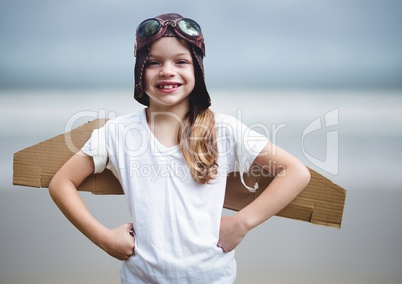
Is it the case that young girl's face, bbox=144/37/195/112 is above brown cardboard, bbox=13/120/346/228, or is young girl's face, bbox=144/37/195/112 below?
above

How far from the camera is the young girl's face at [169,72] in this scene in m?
1.01

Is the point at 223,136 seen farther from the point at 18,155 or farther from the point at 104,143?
the point at 18,155

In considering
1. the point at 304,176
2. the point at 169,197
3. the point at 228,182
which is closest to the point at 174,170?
the point at 169,197

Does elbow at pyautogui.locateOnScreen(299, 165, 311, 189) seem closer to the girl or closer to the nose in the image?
the girl

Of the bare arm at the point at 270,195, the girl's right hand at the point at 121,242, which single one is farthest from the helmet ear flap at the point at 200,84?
the girl's right hand at the point at 121,242

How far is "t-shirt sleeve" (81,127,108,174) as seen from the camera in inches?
41.9

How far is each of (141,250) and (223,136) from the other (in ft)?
0.91

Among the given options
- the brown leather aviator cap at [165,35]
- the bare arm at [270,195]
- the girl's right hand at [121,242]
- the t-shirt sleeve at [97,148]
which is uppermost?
the brown leather aviator cap at [165,35]

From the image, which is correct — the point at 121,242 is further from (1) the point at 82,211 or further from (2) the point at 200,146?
(2) the point at 200,146

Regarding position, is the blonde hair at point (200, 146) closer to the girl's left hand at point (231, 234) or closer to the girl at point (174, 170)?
the girl at point (174, 170)

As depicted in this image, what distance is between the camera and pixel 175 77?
1.02m

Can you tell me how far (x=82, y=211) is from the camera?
1.08 m

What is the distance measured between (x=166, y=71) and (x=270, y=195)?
324 millimetres

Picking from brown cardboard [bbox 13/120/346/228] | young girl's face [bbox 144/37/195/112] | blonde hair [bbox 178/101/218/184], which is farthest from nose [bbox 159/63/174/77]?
brown cardboard [bbox 13/120/346/228]
